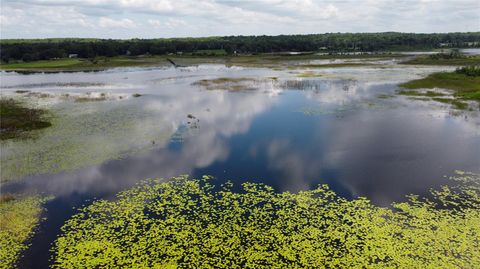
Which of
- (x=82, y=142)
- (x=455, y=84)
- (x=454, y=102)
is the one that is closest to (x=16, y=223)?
(x=82, y=142)

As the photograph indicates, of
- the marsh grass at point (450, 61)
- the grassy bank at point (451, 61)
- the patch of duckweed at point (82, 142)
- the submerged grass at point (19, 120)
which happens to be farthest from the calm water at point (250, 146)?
the marsh grass at point (450, 61)

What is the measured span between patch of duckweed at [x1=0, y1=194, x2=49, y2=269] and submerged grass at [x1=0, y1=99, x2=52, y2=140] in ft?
60.5

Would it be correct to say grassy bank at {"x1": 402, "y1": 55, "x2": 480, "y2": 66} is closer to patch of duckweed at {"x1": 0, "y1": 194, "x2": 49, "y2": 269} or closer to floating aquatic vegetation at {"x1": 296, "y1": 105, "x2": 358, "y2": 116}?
floating aquatic vegetation at {"x1": 296, "y1": 105, "x2": 358, "y2": 116}

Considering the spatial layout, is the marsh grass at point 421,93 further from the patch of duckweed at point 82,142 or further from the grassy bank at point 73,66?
the grassy bank at point 73,66

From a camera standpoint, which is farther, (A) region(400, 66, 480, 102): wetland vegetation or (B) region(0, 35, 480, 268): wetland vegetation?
(A) region(400, 66, 480, 102): wetland vegetation

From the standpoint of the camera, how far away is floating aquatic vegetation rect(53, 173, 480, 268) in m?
17.2

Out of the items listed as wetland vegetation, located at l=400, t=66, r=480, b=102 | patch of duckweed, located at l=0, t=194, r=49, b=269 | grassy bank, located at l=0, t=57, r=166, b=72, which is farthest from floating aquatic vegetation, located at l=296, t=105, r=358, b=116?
grassy bank, located at l=0, t=57, r=166, b=72

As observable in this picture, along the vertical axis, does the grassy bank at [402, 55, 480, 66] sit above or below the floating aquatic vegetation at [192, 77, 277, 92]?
above

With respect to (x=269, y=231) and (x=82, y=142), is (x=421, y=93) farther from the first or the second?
(x=82, y=142)

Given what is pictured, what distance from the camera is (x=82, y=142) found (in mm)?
36219

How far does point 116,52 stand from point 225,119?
5247 inches

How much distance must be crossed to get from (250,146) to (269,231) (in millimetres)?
15701

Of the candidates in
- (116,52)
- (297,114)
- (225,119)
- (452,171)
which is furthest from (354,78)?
(116,52)

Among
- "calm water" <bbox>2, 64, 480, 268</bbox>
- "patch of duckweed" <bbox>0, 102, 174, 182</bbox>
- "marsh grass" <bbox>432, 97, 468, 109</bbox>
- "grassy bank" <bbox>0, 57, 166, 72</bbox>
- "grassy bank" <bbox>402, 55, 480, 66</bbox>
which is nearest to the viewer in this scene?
"calm water" <bbox>2, 64, 480, 268</bbox>
